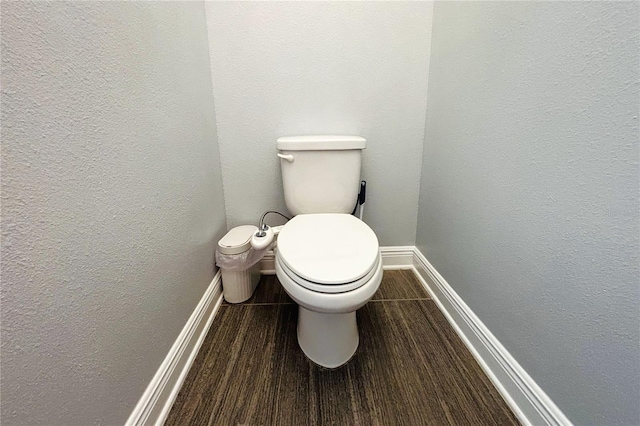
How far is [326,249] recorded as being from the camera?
2.93 feet

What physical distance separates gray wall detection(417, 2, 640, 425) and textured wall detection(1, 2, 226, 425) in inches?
40.4

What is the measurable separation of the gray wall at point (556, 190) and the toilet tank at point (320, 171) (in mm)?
449

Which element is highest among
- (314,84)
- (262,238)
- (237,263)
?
(314,84)

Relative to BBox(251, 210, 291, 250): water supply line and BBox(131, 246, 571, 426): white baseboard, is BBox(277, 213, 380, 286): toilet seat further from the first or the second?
BBox(131, 246, 571, 426): white baseboard

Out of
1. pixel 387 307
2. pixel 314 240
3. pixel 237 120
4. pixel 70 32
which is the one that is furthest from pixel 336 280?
pixel 237 120

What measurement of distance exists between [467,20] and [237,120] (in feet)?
3.36

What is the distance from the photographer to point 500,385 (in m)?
0.87

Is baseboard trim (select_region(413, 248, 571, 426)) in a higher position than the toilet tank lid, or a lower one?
lower

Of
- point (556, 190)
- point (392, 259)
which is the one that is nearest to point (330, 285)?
point (556, 190)

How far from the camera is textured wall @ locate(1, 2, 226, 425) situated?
1.40 feet

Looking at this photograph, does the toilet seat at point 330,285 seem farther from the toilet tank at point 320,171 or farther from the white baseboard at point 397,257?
the white baseboard at point 397,257

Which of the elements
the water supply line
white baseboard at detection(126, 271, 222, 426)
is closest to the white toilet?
the water supply line

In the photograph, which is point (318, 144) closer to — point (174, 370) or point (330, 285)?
point (330, 285)

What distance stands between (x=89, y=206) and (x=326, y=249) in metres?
0.60
